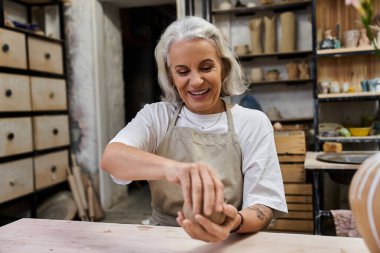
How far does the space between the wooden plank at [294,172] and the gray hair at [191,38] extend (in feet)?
6.02

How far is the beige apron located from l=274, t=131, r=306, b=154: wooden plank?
1.88 m

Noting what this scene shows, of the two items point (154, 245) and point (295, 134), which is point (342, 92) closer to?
point (295, 134)

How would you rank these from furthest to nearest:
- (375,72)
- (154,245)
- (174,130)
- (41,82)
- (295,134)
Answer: (41,82), (375,72), (295,134), (174,130), (154,245)

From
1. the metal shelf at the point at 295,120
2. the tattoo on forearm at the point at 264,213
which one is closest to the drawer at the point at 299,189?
the metal shelf at the point at 295,120

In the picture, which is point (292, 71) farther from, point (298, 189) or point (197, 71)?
point (197, 71)

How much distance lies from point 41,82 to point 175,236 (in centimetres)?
324

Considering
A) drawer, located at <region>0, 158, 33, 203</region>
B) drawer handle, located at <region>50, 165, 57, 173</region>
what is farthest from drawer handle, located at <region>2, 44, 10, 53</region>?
drawer handle, located at <region>50, 165, 57, 173</region>

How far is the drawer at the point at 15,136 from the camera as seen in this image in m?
3.38

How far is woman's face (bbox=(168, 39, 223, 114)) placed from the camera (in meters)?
1.48

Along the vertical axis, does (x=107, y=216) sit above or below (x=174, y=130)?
below

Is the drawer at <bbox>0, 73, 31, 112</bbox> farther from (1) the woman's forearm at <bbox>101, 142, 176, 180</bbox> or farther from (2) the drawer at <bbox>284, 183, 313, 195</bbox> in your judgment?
(2) the drawer at <bbox>284, 183, 313, 195</bbox>

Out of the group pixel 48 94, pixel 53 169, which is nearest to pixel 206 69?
pixel 48 94

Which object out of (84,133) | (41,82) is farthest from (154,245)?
(84,133)

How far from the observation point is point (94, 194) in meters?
4.39
